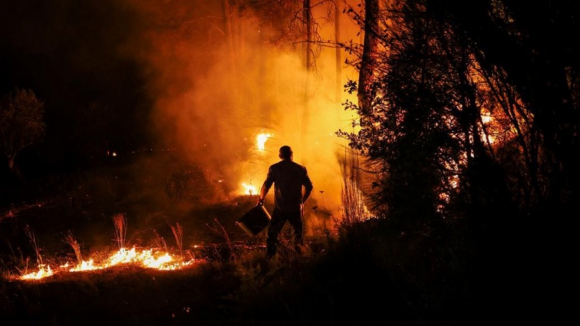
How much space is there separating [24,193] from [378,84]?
1715 cm

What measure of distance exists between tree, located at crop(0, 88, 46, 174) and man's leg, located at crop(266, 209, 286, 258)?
16365 millimetres

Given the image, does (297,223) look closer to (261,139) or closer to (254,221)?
(254,221)

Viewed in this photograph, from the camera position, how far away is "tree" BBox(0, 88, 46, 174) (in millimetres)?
18938

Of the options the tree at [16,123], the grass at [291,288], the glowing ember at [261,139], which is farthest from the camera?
the tree at [16,123]

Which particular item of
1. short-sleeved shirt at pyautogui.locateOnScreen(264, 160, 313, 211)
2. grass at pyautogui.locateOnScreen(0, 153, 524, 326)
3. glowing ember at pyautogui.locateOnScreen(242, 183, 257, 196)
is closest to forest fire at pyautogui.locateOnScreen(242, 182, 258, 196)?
glowing ember at pyautogui.locateOnScreen(242, 183, 257, 196)

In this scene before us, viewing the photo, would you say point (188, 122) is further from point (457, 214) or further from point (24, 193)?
point (457, 214)

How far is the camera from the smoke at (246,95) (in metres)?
14.1

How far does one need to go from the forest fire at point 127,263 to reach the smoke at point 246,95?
15.9 ft

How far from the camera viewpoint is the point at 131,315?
548 cm

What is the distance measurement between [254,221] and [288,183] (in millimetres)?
814

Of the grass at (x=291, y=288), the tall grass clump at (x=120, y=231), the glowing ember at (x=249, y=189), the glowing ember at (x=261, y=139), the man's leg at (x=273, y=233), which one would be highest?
the glowing ember at (x=261, y=139)

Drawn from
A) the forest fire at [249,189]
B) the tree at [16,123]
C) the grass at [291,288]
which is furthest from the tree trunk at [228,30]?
the tree at [16,123]

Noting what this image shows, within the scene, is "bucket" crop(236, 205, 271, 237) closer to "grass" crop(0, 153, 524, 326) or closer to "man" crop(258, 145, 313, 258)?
"man" crop(258, 145, 313, 258)

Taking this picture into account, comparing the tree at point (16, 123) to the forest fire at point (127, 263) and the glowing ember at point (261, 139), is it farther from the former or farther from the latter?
the forest fire at point (127, 263)
